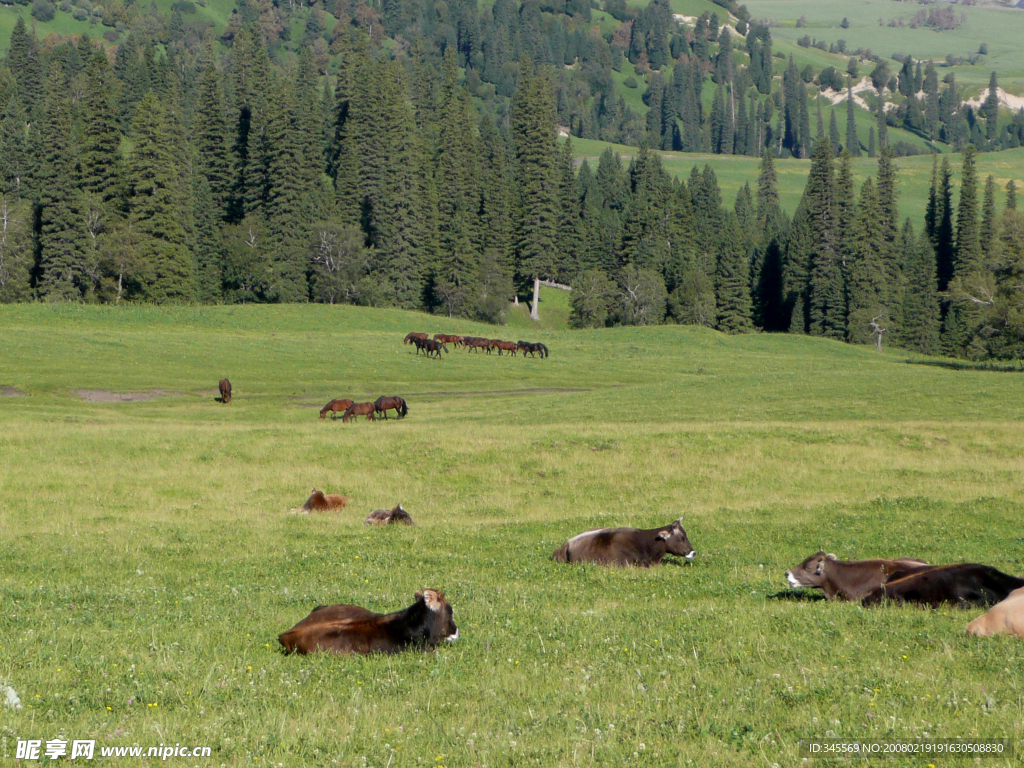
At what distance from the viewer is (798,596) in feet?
40.4

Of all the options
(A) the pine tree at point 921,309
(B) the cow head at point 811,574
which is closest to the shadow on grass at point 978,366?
Result: (A) the pine tree at point 921,309

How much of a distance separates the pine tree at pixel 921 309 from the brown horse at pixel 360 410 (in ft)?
333

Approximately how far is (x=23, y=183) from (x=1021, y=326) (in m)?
103

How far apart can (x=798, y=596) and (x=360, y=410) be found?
3192 centimetres

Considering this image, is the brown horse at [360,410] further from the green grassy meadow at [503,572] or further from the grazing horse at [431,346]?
the grazing horse at [431,346]

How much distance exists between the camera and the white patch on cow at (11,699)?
6955mm

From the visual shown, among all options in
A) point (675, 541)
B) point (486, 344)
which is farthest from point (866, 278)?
point (675, 541)

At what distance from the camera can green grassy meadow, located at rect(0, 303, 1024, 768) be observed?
21.9 feet

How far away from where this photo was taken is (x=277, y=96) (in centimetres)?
11244

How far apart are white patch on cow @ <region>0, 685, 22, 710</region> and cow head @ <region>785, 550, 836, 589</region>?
868 centimetres

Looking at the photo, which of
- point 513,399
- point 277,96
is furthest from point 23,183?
point 513,399

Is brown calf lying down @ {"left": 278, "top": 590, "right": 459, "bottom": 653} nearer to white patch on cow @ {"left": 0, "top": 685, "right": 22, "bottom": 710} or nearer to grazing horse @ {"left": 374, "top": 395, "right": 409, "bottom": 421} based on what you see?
white patch on cow @ {"left": 0, "top": 685, "right": 22, "bottom": 710}

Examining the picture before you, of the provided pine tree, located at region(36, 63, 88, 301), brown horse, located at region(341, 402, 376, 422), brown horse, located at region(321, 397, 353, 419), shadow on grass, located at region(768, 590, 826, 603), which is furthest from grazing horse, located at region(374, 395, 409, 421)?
pine tree, located at region(36, 63, 88, 301)

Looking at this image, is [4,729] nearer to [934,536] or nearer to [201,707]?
[201,707]
